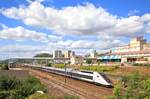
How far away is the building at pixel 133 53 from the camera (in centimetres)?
9266

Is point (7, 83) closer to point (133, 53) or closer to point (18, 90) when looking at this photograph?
point (18, 90)

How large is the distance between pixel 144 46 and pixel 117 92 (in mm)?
106527

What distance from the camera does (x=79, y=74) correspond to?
60344 millimetres

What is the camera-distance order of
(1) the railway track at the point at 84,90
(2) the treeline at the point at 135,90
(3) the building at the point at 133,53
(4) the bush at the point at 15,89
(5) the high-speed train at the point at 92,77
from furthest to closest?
(3) the building at the point at 133,53, (5) the high-speed train at the point at 92,77, (4) the bush at the point at 15,89, (1) the railway track at the point at 84,90, (2) the treeline at the point at 135,90

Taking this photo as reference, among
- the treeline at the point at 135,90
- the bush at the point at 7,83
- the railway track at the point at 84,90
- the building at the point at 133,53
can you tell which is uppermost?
the building at the point at 133,53

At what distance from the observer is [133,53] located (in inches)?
4109

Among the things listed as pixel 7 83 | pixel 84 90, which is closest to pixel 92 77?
pixel 84 90

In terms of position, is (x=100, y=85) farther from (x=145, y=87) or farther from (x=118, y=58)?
(x=118, y=58)

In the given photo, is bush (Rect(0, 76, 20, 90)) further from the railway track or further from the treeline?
the treeline

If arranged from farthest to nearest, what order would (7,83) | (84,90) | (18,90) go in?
(7,83)
(84,90)
(18,90)

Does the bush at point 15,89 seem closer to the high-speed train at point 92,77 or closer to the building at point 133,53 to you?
the high-speed train at point 92,77

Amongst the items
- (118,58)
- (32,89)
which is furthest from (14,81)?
(118,58)

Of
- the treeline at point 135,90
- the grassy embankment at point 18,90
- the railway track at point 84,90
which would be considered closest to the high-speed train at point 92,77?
the railway track at point 84,90

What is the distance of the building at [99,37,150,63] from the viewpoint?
9266cm
